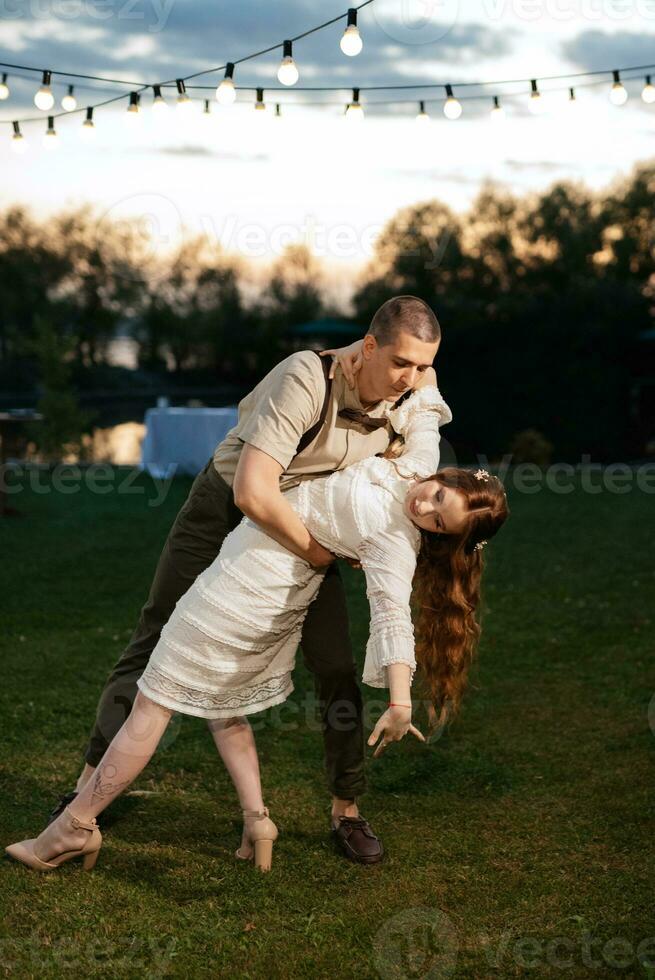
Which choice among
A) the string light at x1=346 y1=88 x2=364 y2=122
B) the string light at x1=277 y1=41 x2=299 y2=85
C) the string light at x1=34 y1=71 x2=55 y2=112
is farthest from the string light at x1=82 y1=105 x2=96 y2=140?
the string light at x1=277 y1=41 x2=299 y2=85

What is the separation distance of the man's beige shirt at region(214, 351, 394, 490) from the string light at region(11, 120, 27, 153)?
4.68 meters

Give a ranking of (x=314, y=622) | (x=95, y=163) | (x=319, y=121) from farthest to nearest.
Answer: (x=95, y=163) < (x=319, y=121) < (x=314, y=622)

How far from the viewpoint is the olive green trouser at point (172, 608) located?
3.10 meters

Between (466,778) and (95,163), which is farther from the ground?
(95,163)

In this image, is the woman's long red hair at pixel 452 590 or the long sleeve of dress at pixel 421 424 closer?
the woman's long red hair at pixel 452 590

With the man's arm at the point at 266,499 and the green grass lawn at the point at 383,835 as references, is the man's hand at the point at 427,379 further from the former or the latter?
the green grass lawn at the point at 383,835

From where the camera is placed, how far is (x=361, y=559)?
8.57ft

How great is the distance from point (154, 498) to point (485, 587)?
612 centimetres

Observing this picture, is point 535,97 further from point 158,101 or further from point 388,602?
point 388,602

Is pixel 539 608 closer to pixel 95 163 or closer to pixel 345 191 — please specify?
pixel 95 163

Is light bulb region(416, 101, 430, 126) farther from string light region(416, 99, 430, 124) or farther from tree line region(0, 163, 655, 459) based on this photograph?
tree line region(0, 163, 655, 459)

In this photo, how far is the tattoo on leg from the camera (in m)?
2.80

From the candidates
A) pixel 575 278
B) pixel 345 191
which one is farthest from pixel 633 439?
pixel 345 191

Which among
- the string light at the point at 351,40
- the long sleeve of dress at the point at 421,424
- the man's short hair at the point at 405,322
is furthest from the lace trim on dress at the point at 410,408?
the string light at the point at 351,40
